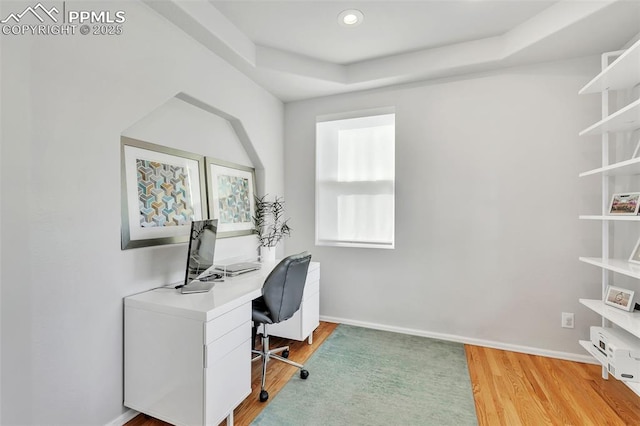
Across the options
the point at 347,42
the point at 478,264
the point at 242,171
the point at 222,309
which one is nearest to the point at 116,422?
the point at 222,309

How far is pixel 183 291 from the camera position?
178cm

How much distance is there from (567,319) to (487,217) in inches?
40.8

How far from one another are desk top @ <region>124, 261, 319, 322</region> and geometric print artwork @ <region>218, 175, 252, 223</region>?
2.65 feet

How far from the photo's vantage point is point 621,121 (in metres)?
1.87

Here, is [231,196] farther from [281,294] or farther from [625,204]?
[625,204]

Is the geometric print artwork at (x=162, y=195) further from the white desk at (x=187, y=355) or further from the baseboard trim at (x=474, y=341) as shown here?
the baseboard trim at (x=474, y=341)

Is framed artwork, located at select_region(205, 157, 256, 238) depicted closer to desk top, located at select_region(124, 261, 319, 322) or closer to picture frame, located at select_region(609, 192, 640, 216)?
desk top, located at select_region(124, 261, 319, 322)

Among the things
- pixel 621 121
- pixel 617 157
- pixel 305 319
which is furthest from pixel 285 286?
pixel 617 157

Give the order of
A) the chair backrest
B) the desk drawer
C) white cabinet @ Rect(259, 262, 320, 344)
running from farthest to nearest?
1. white cabinet @ Rect(259, 262, 320, 344)
2. the chair backrest
3. the desk drawer

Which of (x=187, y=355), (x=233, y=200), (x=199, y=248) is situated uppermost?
(x=233, y=200)

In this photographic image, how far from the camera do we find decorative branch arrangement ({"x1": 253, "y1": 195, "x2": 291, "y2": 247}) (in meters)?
3.05

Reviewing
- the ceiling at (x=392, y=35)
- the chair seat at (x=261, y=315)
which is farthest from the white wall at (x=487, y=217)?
the chair seat at (x=261, y=315)

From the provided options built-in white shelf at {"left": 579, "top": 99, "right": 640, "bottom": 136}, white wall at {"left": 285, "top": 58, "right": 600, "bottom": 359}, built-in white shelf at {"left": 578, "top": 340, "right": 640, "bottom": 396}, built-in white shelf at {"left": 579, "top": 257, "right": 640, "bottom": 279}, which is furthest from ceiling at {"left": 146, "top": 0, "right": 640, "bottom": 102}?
built-in white shelf at {"left": 578, "top": 340, "right": 640, "bottom": 396}

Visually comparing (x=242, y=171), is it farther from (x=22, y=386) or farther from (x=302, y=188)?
(x=22, y=386)
